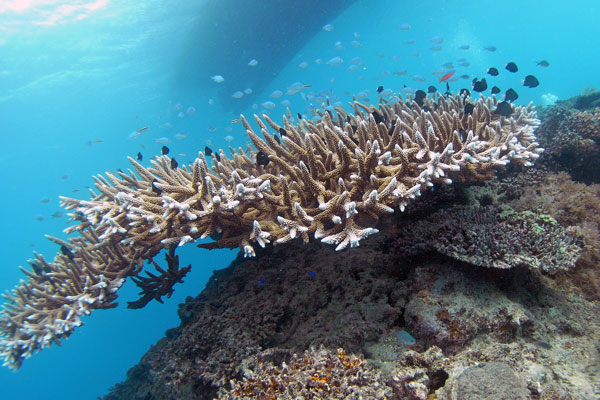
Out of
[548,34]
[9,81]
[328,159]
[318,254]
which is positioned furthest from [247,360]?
[548,34]

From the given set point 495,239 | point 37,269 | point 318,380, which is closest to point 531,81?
point 495,239

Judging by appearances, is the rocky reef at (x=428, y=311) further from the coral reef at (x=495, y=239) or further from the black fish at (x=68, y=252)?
the black fish at (x=68, y=252)

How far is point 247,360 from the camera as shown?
354cm

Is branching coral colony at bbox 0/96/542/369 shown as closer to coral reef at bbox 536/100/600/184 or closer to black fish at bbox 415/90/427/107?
coral reef at bbox 536/100/600/184

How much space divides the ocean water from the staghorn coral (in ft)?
29.5

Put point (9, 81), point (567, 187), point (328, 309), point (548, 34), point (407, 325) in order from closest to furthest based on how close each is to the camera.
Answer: point (407, 325)
point (328, 309)
point (567, 187)
point (9, 81)
point (548, 34)

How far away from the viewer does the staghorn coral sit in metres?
2.57

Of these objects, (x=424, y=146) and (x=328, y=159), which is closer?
(x=424, y=146)

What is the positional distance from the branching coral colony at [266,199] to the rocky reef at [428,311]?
64cm

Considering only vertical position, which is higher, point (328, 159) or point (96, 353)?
point (96, 353)

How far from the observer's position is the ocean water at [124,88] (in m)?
23.5

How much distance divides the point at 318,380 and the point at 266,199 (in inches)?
75.4

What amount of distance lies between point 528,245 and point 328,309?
2356 millimetres

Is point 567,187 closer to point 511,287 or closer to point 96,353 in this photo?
point 511,287
